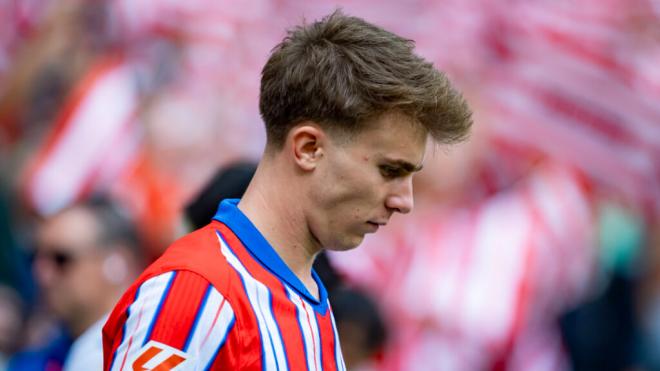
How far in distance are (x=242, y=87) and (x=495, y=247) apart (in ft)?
3.94

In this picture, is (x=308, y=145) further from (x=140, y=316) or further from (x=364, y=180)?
(x=140, y=316)

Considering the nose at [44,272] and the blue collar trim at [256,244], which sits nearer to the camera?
the blue collar trim at [256,244]

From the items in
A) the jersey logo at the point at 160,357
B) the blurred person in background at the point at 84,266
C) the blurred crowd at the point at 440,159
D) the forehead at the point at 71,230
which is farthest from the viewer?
the blurred crowd at the point at 440,159

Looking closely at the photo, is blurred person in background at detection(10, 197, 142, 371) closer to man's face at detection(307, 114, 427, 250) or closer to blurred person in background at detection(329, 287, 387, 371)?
blurred person in background at detection(329, 287, 387, 371)

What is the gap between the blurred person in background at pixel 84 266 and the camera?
305 centimetres

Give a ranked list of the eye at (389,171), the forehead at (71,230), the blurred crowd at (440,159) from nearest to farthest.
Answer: the eye at (389,171), the forehead at (71,230), the blurred crowd at (440,159)

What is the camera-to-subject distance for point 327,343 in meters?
1.73

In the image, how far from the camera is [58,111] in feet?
13.0

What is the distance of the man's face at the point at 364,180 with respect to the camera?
5.43ft

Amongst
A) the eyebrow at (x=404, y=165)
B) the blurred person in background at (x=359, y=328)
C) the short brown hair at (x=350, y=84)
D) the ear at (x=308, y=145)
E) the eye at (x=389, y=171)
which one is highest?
the short brown hair at (x=350, y=84)

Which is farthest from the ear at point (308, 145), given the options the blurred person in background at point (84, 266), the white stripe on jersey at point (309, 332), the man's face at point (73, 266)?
the man's face at point (73, 266)

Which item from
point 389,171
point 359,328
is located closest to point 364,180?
point 389,171

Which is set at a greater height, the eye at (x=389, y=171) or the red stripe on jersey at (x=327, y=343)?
the eye at (x=389, y=171)

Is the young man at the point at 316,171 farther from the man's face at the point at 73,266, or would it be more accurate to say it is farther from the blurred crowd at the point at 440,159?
the blurred crowd at the point at 440,159
